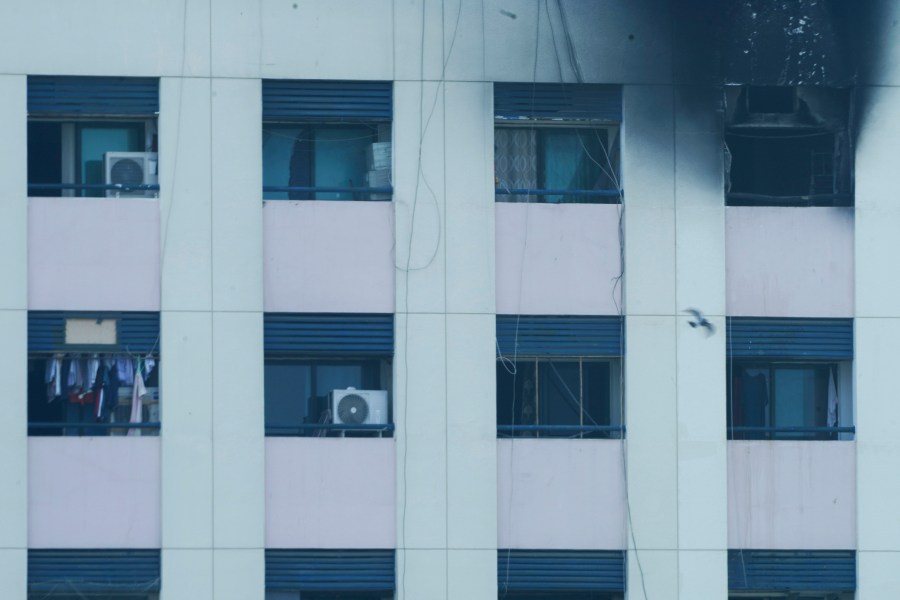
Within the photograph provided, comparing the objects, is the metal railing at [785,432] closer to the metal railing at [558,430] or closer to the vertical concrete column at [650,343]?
the vertical concrete column at [650,343]

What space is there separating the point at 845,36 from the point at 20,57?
9.21 metres

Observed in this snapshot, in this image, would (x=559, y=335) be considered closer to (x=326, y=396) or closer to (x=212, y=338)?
(x=326, y=396)

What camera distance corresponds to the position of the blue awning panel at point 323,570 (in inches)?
514

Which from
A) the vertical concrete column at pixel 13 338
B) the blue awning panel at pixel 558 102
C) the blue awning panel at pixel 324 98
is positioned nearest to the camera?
the vertical concrete column at pixel 13 338

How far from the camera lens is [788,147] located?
46.2ft

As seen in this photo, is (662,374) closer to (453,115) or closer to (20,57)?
(453,115)

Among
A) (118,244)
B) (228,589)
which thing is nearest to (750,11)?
(118,244)

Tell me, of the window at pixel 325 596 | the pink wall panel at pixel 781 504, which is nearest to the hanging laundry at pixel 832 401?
the pink wall panel at pixel 781 504

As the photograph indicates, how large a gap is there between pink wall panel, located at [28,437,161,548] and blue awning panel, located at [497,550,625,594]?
12.6 feet

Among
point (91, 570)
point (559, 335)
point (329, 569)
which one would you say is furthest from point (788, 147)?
point (91, 570)

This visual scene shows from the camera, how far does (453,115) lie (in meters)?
13.3

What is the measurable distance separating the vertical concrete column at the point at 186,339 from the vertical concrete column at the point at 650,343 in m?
4.63

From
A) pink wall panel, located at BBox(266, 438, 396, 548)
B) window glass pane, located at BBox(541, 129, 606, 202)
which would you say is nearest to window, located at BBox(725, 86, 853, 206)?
window glass pane, located at BBox(541, 129, 606, 202)

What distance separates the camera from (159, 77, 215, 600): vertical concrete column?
12.9 metres
